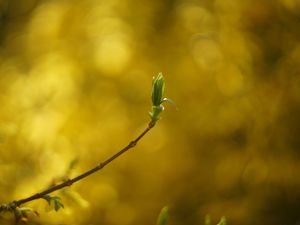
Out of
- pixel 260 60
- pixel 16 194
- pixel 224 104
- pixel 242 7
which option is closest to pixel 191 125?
pixel 224 104

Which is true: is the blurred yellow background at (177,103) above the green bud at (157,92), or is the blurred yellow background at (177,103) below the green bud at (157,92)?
above

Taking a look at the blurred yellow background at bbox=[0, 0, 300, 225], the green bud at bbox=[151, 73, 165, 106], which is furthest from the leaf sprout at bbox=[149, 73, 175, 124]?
the blurred yellow background at bbox=[0, 0, 300, 225]

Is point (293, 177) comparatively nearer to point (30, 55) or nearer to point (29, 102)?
point (29, 102)

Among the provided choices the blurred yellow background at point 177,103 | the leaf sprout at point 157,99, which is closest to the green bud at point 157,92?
the leaf sprout at point 157,99

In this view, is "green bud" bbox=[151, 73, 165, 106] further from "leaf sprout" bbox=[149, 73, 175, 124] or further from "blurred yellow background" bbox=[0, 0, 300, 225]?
"blurred yellow background" bbox=[0, 0, 300, 225]

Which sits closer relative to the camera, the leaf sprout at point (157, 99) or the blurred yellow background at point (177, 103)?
the leaf sprout at point (157, 99)

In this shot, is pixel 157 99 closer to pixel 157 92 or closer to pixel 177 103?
pixel 157 92

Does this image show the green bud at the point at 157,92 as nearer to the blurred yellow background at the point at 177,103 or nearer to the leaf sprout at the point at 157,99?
the leaf sprout at the point at 157,99

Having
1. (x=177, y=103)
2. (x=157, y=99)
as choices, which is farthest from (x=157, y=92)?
(x=177, y=103)
